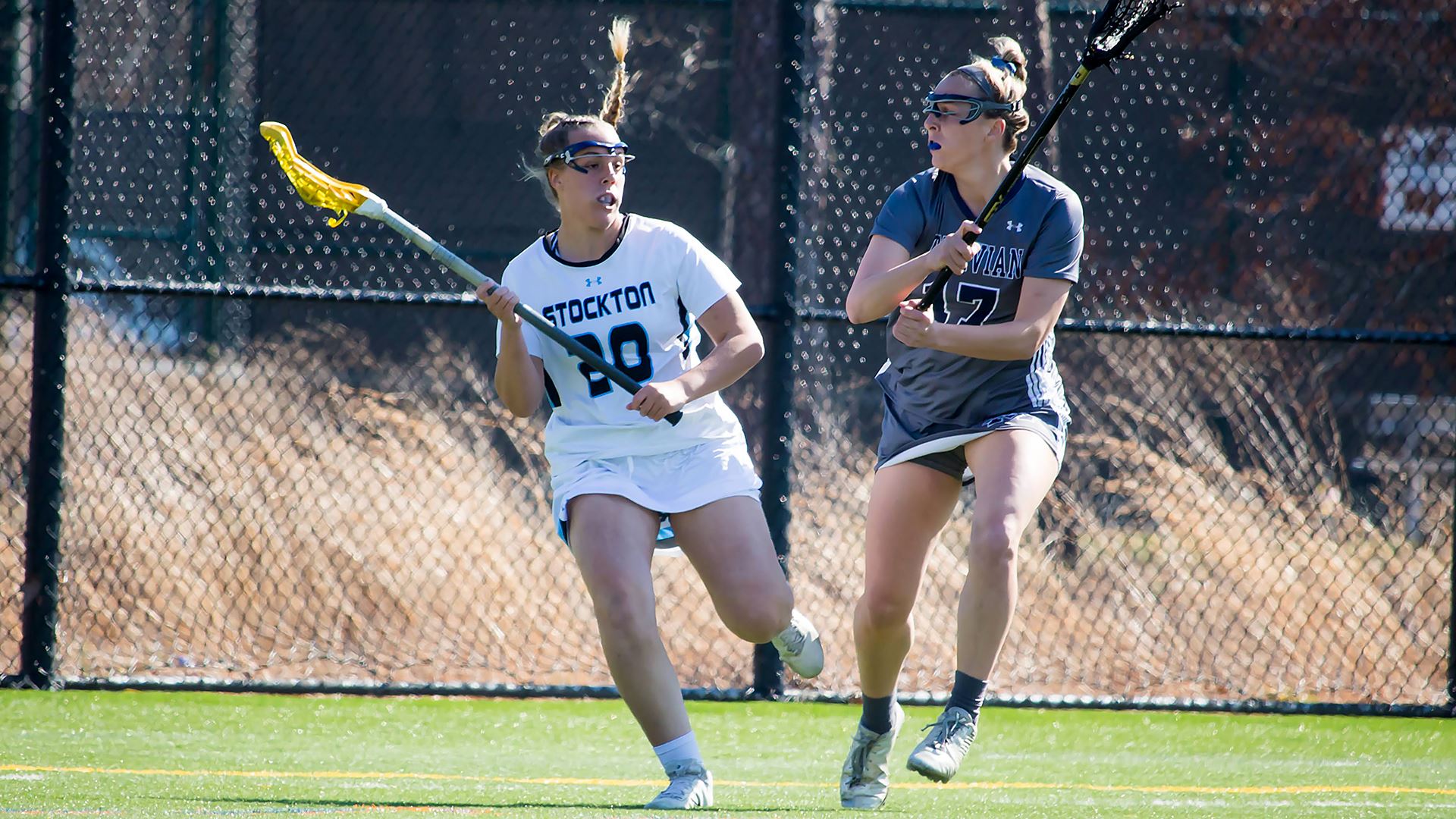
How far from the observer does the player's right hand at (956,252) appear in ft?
12.4

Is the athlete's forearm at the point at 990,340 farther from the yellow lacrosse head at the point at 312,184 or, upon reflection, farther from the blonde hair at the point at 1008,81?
the yellow lacrosse head at the point at 312,184

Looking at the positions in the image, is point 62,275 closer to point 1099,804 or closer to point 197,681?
point 197,681

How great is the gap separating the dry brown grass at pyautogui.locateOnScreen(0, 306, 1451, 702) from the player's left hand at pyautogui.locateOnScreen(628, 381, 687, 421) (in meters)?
2.88

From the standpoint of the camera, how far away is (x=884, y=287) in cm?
394

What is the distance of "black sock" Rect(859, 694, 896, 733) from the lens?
4.11 meters

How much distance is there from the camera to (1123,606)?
24.3ft

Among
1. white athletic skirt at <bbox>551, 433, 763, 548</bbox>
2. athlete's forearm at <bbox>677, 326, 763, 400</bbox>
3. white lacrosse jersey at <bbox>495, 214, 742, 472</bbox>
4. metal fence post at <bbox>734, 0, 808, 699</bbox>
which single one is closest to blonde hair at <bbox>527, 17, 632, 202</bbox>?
Answer: white lacrosse jersey at <bbox>495, 214, 742, 472</bbox>

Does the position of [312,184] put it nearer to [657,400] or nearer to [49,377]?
[657,400]

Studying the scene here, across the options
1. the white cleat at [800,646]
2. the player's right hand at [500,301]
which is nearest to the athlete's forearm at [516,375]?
the player's right hand at [500,301]

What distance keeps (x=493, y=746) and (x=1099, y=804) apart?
2046mm

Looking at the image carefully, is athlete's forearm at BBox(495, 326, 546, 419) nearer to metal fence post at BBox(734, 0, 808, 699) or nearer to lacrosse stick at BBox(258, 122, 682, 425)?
lacrosse stick at BBox(258, 122, 682, 425)

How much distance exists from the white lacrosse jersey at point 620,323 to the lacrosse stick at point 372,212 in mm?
47

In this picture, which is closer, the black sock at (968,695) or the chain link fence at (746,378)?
the black sock at (968,695)

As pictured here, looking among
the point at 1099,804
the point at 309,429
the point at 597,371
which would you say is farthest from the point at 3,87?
the point at 1099,804
